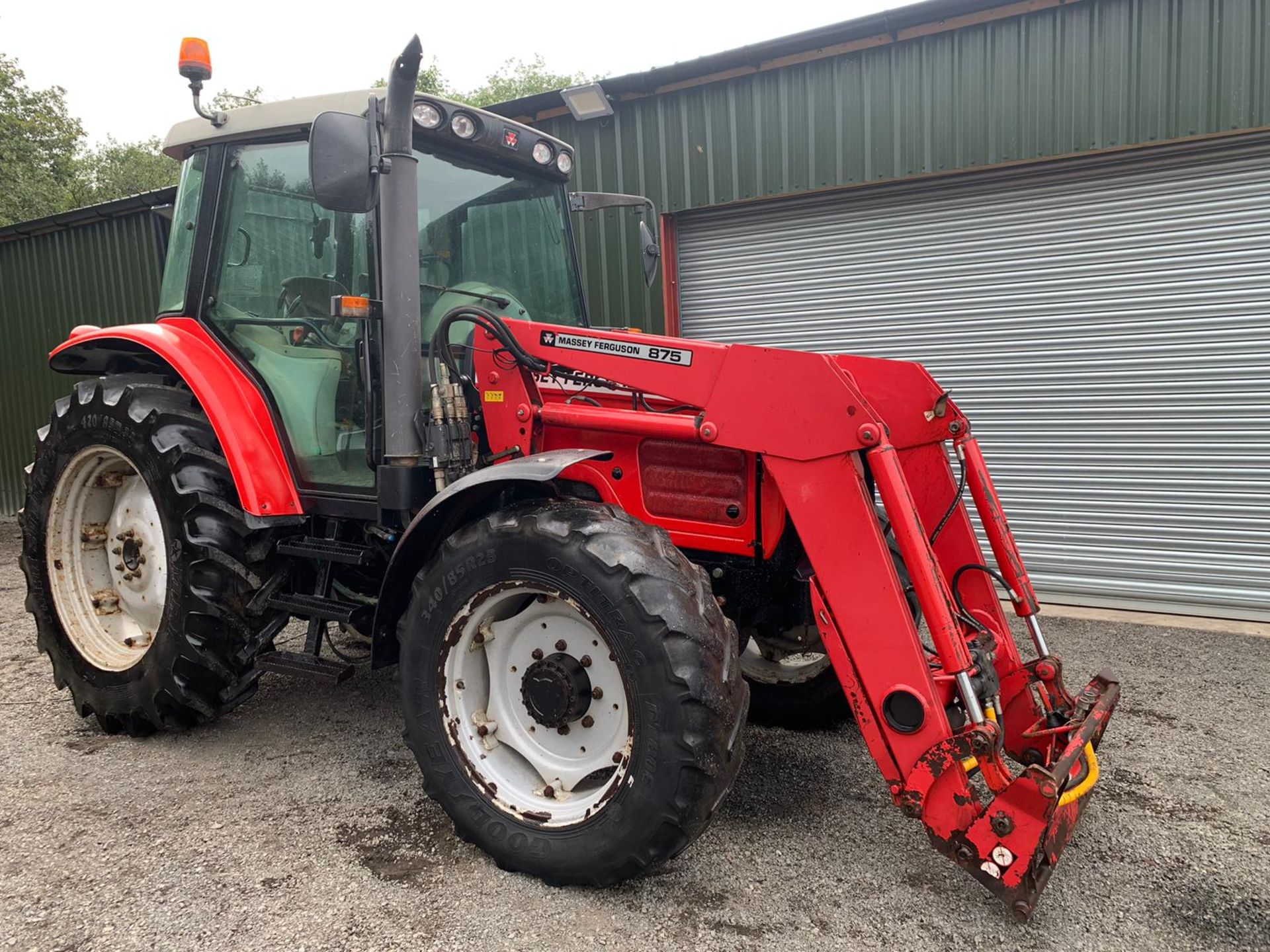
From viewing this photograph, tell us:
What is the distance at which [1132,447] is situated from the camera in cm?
591

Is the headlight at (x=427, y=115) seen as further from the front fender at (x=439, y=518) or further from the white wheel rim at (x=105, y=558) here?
the white wheel rim at (x=105, y=558)

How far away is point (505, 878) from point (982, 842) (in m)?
1.38

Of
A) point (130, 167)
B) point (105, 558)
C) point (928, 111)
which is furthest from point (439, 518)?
point (130, 167)

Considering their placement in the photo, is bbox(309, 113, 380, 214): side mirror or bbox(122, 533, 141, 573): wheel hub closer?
bbox(309, 113, 380, 214): side mirror

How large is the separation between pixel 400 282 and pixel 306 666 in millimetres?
1516

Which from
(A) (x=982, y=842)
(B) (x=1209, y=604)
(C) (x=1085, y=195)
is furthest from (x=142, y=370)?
(B) (x=1209, y=604)

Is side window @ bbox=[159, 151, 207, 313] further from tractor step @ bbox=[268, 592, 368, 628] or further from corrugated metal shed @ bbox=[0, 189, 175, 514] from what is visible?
corrugated metal shed @ bbox=[0, 189, 175, 514]

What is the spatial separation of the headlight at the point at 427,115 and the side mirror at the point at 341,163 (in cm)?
42

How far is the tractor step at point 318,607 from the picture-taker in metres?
3.34

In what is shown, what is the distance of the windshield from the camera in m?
3.40

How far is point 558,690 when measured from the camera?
103 inches

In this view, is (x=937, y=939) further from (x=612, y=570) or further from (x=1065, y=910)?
(x=612, y=570)

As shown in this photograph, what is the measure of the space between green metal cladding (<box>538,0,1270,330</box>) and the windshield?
2869mm

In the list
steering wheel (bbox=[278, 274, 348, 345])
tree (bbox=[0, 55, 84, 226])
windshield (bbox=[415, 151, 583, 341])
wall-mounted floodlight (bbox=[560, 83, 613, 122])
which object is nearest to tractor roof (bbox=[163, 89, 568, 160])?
windshield (bbox=[415, 151, 583, 341])
